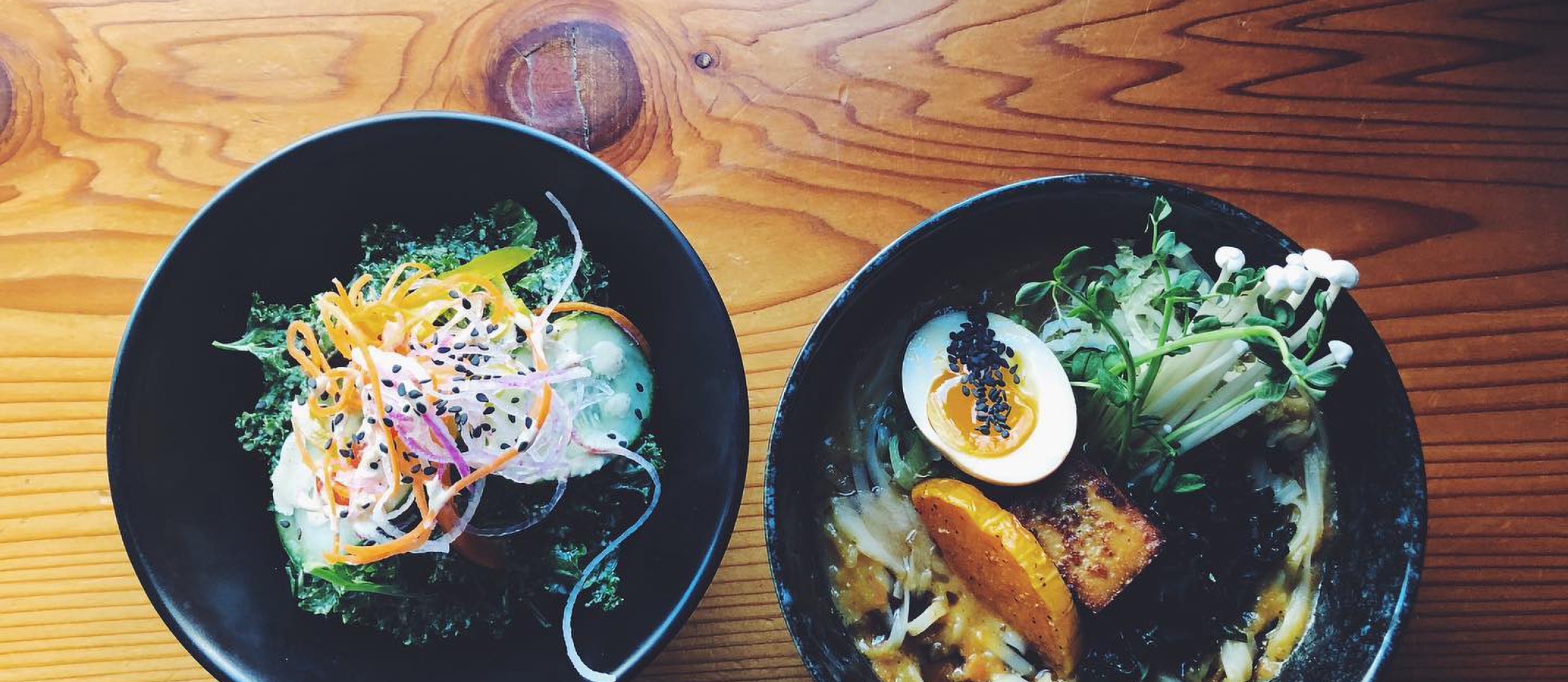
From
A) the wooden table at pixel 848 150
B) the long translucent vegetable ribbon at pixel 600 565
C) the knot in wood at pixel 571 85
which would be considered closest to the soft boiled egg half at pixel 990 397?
the wooden table at pixel 848 150

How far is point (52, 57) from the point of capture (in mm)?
1593

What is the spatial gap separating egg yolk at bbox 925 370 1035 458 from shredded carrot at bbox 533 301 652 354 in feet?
1.41

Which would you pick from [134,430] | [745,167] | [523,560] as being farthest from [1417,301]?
[134,430]

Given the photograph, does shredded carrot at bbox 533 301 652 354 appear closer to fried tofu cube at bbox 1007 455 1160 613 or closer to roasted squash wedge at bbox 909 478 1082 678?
roasted squash wedge at bbox 909 478 1082 678

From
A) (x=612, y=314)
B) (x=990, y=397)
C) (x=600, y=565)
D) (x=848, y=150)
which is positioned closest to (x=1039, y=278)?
(x=990, y=397)

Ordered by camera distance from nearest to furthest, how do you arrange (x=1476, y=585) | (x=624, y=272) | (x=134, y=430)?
1. (x=134, y=430)
2. (x=624, y=272)
3. (x=1476, y=585)

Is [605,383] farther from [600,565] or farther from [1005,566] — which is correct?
[1005,566]

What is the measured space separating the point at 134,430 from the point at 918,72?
1.26 meters

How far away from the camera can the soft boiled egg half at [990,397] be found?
1.38m

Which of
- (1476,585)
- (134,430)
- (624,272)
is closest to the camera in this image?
Answer: (134,430)

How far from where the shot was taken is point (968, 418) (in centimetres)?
143

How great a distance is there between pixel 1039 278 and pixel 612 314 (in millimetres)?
639

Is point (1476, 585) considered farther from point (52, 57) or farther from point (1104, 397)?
point (52, 57)

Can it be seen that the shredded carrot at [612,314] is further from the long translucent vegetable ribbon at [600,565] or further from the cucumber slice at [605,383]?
the long translucent vegetable ribbon at [600,565]
